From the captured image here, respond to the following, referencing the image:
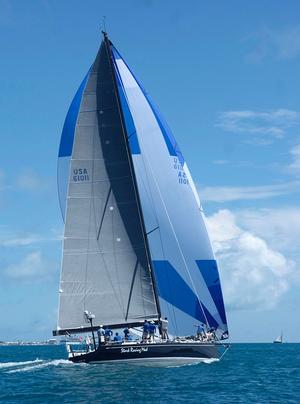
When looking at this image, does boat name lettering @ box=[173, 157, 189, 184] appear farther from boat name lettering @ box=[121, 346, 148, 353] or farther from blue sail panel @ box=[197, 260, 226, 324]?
boat name lettering @ box=[121, 346, 148, 353]

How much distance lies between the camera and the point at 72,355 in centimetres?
3878

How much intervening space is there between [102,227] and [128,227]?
56.4 inches

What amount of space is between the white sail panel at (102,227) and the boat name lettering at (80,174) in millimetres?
54

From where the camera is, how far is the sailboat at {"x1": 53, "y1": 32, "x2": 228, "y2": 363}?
39.8m

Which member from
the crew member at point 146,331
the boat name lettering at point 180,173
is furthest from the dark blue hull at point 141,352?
the boat name lettering at point 180,173

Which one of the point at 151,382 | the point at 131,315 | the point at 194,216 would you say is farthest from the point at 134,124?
the point at 151,382

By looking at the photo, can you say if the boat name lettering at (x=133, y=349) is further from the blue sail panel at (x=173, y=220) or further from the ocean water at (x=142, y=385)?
the blue sail panel at (x=173, y=220)

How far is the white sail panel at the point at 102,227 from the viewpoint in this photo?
130ft

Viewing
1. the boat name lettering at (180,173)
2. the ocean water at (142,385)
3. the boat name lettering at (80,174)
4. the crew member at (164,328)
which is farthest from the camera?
the boat name lettering at (180,173)

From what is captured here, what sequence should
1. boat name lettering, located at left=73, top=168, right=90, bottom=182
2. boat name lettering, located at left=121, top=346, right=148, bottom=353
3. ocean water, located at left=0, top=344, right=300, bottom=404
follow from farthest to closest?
boat name lettering, located at left=73, top=168, right=90, bottom=182 < boat name lettering, located at left=121, top=346, right=148, bottom=353 < ocean water, located at left=0, top=344, right=300, bottom=404

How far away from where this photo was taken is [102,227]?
133ft

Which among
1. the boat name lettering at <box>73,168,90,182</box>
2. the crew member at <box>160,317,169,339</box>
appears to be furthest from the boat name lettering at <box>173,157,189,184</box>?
the crew member at <box>160,317,169,339</box>

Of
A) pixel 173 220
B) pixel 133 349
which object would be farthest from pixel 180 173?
pixel 133 349

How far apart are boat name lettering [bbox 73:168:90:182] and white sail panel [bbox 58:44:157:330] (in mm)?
54
